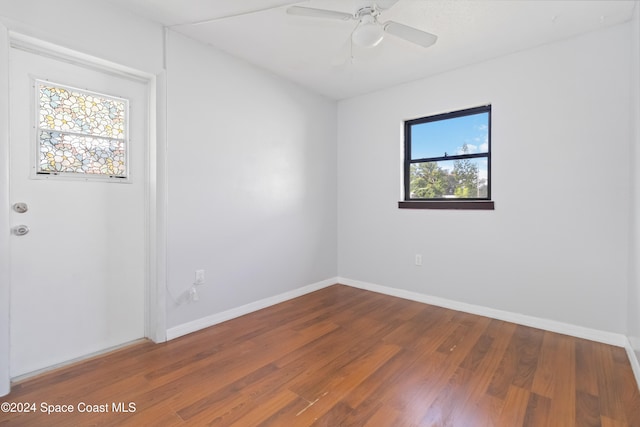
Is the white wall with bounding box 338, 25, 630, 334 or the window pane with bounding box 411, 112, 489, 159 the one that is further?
the window pane with bounding box 411, 112, 489, 159

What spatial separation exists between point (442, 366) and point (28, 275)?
2.76 metres

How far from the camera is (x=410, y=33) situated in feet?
6.20

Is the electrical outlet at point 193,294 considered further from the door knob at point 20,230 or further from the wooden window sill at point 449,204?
the wooden window sill at point 449,204

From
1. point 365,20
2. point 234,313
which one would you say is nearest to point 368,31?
point 365,20

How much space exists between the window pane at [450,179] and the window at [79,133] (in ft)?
9.57

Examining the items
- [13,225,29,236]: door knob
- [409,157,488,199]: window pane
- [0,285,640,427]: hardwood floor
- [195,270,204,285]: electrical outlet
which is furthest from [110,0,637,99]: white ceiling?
[0,285,640,427]: hardwood floor

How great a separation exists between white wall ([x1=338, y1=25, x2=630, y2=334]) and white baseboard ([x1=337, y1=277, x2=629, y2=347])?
5 cm

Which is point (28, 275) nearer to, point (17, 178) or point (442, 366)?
point (17, 178)

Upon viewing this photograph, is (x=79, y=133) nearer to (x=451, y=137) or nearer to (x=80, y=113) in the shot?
(x=80, y=113)

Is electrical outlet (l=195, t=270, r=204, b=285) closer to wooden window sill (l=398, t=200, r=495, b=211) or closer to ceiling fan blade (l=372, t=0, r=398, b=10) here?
wooden window sill (l=398, t=200, r=495, b=211)

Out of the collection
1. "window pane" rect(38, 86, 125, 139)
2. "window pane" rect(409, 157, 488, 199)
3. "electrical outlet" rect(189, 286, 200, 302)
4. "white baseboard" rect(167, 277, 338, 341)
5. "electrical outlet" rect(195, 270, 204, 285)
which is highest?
"window pane" rect(38, 86, 125, 139)

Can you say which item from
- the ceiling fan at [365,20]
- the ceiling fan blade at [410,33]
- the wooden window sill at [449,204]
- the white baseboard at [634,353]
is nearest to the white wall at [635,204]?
the white baseboard at [634,353]

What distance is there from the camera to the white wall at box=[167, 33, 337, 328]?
7.95 ft

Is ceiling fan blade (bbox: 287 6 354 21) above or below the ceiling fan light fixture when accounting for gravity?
above
